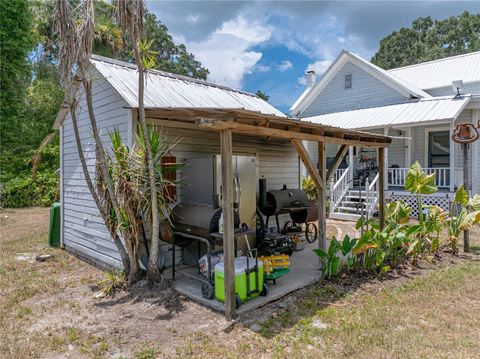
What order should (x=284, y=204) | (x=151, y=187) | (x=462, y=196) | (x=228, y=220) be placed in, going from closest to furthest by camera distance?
(x=228, y=220) → (x=151, y=187) → (x=462, y=196) → (x=284, y=204)

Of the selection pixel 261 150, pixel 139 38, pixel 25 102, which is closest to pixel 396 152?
pixel 261 150

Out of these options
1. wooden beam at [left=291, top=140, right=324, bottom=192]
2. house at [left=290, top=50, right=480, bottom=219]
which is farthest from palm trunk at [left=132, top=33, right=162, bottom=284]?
house at [left=290, top=50, right=480, bottom=219]

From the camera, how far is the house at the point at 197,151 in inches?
165

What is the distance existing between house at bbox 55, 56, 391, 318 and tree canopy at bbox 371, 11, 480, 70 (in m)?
30.4

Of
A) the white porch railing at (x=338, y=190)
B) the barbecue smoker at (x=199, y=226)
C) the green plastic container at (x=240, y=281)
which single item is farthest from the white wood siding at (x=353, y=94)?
the green plastic container at (x=240, y=281)

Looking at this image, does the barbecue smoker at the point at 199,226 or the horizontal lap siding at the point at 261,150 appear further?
the horizontal lap siding at the point at 261,150

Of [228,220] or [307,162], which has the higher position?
[307,162]

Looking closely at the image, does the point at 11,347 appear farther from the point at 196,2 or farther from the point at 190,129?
the point at 196,2

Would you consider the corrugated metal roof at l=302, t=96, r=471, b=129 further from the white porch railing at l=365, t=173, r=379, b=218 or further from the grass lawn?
the grass lawn

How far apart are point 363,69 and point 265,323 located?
1474cm

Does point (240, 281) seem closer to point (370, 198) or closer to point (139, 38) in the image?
point (139, 38)

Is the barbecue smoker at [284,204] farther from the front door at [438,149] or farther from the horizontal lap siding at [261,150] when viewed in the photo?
the front door at [438,149]

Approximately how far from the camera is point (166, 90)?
260 inches

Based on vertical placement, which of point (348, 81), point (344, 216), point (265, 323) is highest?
point (348, 81)
